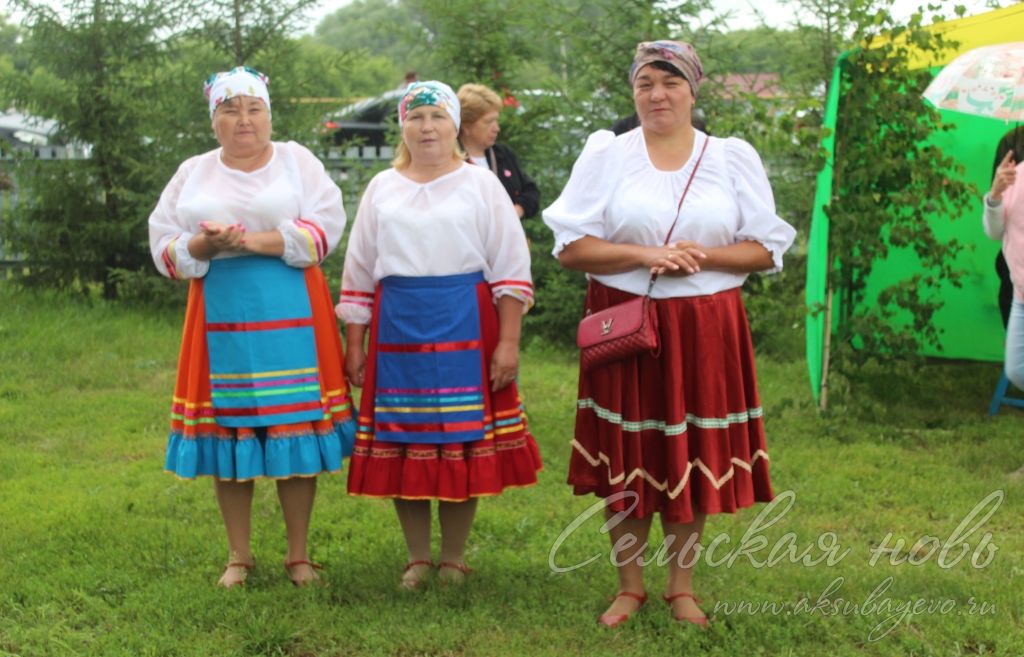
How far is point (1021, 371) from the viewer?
5.34 meters

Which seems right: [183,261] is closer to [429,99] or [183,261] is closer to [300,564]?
[429,99]

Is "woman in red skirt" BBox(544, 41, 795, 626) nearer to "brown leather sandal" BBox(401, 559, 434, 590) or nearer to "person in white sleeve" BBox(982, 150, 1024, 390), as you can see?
"brown leather sandal" BBox(401, 559, 434, 590)

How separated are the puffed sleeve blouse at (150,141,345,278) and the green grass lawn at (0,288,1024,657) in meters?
1.22

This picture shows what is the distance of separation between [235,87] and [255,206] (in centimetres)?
42

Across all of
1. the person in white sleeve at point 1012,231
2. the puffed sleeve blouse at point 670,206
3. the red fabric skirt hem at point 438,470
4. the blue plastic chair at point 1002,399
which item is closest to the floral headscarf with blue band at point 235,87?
the puffed sleeve blouse at point 670,206

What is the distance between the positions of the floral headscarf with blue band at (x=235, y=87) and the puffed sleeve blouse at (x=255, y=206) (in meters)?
0.20

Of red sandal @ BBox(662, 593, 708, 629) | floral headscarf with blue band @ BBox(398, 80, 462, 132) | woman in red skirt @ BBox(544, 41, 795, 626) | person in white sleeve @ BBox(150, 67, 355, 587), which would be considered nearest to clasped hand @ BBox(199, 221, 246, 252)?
person in white sleeve @ BBox(150, 67, 355, 587)

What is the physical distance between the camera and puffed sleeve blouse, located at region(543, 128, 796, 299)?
3.67 m

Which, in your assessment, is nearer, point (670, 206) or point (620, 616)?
point (670, 206)

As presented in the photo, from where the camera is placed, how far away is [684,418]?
3.69 metres

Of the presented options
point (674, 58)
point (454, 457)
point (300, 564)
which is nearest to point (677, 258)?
point (674, 58)

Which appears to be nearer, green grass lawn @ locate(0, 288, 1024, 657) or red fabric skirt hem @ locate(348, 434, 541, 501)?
green grass lawn @ locate(0, 288, 1024, 657)

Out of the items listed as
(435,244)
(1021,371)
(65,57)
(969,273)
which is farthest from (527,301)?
(65,57)

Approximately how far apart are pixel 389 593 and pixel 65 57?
23.9 ft
